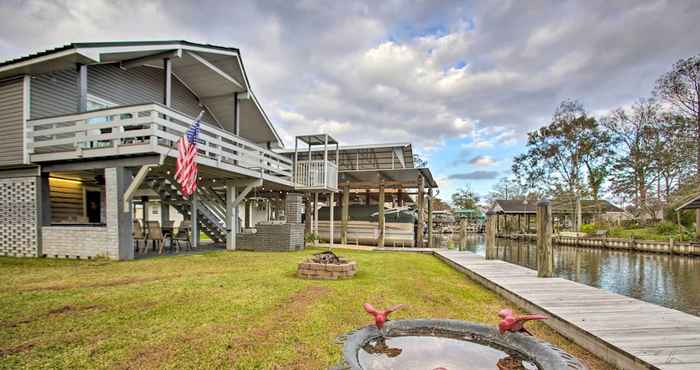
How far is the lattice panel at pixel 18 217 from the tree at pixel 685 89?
114 ft

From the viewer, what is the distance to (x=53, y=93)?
377 inches

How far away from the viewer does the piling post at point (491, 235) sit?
32.5 feet

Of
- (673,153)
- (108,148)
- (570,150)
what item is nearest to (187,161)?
(108,148)

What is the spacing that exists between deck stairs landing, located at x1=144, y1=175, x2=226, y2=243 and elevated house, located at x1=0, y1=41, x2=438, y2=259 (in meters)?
0.04

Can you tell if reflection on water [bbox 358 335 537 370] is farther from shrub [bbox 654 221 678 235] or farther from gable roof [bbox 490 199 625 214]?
gable roof [bbox 490 199 625 214]

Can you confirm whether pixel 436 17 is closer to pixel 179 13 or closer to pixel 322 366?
pixel 179 13

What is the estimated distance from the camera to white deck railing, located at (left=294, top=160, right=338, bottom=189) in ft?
49.1

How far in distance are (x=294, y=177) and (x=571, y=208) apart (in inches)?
1266

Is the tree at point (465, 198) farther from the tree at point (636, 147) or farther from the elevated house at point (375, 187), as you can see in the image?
the elevated house at point (375, 187)

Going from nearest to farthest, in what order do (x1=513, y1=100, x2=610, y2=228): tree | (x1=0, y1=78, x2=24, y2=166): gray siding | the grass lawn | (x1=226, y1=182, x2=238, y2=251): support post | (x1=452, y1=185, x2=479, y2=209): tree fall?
the grass lawn, (x1=0, y1=78, x2=24, y2=166): gray siding, (x1=226, y1=182, x2=238, y2=251): support post, (x1=513, y1=100, x2=610, y2=228): tree, (x1=452, y1=185, x2=479, y2=209): tree

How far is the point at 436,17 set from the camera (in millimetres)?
10492

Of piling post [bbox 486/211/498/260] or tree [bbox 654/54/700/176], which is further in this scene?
tree [bbox 654/54/700/176]

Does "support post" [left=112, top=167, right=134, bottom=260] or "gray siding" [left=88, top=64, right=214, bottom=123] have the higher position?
"gray siding" [left=88, top=64, right=214, bottom=123]

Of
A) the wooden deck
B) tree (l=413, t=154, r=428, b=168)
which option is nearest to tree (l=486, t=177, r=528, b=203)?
tree (l=413, t=154, r=428, b=168)
